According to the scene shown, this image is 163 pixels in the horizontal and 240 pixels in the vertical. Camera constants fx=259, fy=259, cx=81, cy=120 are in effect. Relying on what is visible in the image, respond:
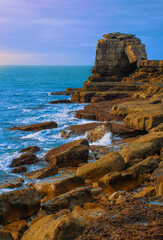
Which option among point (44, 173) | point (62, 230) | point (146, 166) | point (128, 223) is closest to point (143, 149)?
point (146, 166)

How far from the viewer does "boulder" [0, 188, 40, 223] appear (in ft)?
17.7

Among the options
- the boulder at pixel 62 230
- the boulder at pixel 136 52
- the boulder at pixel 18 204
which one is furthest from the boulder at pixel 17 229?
the boulder at pixel 136 52

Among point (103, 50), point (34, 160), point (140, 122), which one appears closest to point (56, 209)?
point (34, 160)

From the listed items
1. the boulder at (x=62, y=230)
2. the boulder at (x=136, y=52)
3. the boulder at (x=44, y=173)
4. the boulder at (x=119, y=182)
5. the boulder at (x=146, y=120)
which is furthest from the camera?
the boulder at (x=136, y=52)

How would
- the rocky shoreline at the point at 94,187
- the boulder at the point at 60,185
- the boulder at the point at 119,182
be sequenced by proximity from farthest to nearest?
the boulder at the point at 60,185
the boulder at the point at 119,182
the rocky shoreline at the point at 94,187

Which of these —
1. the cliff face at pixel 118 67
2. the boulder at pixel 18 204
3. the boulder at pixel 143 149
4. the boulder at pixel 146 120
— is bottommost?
the boulder at pixel 18 204

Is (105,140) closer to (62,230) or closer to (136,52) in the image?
(62,230)

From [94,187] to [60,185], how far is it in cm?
89

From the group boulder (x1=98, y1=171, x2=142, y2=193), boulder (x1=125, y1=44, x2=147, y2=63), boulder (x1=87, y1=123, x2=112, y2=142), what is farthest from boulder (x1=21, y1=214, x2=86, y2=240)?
boulder (x1=125, y1=44, x2=147, y2=63)

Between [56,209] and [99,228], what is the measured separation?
223 centimetres

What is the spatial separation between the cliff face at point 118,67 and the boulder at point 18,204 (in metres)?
19.6

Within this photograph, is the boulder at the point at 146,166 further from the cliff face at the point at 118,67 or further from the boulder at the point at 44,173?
the cliff face at the point at 118,67

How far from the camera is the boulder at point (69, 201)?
5434 mm

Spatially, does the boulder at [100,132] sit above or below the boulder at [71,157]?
above
